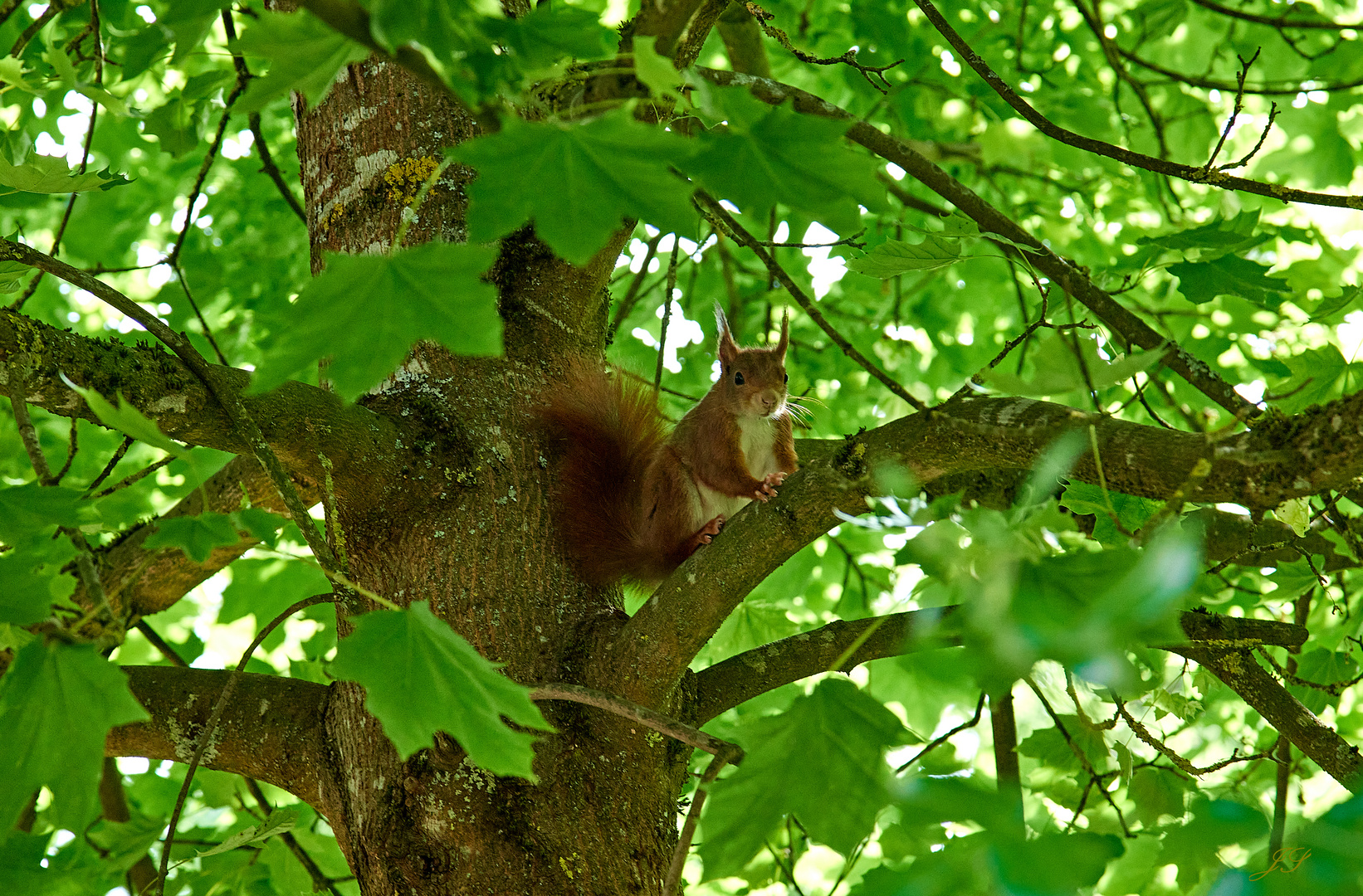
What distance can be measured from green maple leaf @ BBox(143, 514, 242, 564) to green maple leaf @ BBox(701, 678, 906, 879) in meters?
0.57

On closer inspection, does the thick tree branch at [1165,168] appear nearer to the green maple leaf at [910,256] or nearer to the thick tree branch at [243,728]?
the green maple leaf at [910,256]

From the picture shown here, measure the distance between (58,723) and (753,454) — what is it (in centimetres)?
185

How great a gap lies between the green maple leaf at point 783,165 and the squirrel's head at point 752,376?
1454 mm

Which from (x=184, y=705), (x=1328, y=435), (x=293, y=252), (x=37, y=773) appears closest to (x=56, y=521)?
(x=37, y=773)

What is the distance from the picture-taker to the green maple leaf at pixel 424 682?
1.00 meters

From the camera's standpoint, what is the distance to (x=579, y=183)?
0.92 metres

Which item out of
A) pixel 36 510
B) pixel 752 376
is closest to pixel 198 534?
pixel 36 510

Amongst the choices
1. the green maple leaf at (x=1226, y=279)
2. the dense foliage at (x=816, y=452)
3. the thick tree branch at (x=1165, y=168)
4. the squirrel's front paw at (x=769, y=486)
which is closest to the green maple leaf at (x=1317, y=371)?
the dense foliage at (x=816, y=452)

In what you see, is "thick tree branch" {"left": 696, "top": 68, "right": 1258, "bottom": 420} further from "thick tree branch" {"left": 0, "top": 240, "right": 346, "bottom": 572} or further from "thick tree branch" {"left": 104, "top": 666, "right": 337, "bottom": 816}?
"thick tree branch" {"left": 104, "top": 666, "right": 337, "bottom": 816}

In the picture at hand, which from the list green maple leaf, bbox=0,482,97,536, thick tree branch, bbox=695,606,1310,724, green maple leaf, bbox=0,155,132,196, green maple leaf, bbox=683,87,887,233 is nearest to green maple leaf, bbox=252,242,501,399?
green maple leaf, bbox=683,87,887,233

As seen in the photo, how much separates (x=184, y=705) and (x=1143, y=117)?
11.1 ft

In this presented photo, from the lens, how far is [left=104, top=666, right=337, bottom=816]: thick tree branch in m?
1.70

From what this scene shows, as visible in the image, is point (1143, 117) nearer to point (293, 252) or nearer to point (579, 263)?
point (293, 252)

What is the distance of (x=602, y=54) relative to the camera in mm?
1099
